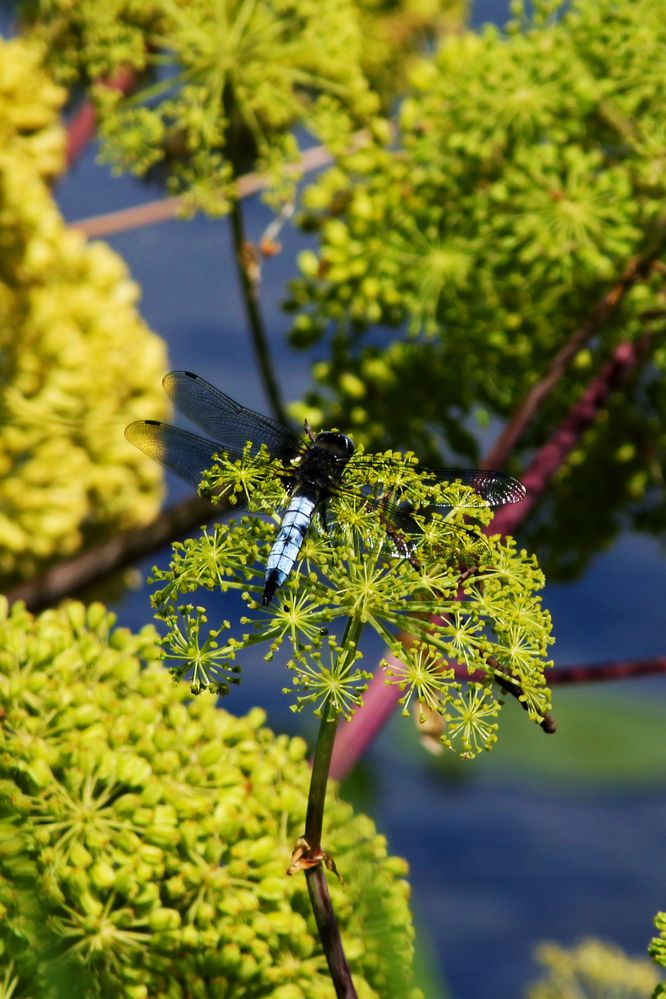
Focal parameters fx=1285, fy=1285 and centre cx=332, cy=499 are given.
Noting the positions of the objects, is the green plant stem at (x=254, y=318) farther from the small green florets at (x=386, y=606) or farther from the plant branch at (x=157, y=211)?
the small green florets at (x=386, y=606)

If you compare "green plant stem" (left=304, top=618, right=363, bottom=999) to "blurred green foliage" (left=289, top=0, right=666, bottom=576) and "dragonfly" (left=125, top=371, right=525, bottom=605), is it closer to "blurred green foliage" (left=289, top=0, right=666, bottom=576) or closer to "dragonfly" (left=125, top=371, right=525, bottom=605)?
"dragonfly" (left=125, top=371, right=525, bottom=605)

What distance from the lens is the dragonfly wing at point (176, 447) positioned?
114 centimetres

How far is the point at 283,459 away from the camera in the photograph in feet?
3.62

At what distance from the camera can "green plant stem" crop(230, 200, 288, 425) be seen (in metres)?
1.89

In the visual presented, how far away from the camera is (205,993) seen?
934mm

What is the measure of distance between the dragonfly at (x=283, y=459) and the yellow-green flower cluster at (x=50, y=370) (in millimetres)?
760

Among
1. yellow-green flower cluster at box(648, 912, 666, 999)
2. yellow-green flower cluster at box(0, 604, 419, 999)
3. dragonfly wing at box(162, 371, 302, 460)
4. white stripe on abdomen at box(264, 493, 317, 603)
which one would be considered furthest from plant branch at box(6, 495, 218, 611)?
yellow-green flower cluster at box(648, 912, 666, 999)

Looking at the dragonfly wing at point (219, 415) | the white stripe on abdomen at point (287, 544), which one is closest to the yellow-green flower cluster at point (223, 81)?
the dragonfly wing at point (219, 415)

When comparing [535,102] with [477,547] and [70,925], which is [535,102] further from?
[70,925]

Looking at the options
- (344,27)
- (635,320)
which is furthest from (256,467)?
(344,27)

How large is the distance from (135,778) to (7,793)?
0.09 m

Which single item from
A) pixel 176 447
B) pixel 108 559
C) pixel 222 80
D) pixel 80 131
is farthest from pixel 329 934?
pixel 80 131

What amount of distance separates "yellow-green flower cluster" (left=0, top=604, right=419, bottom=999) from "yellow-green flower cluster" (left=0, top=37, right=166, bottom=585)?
1.00 metres

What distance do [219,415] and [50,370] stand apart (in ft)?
2.87
